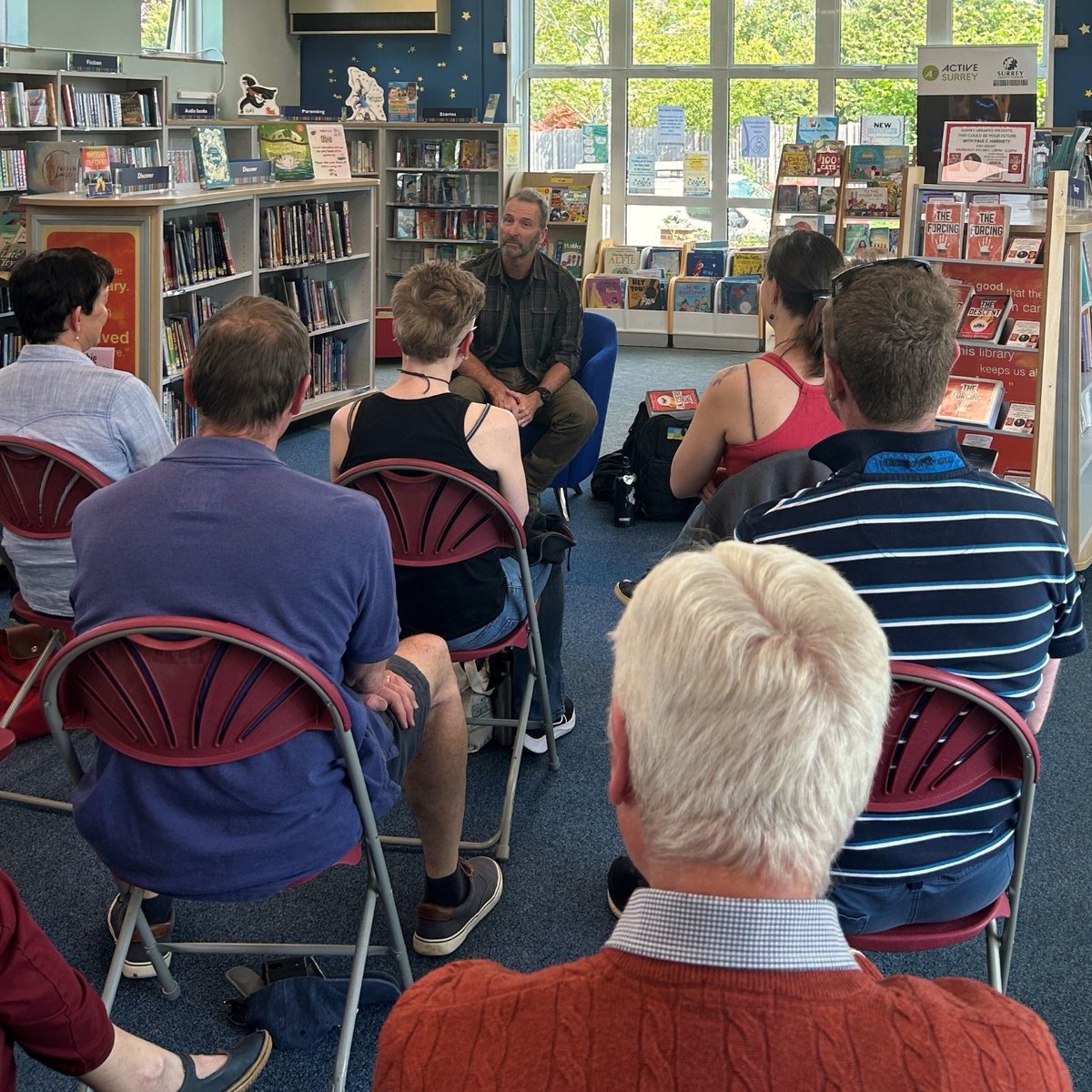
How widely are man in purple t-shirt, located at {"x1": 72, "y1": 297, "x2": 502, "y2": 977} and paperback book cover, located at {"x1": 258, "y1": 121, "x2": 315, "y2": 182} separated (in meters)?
4.86

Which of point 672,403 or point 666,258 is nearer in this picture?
point 672,403

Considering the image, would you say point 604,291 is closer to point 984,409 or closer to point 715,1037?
point 984,409

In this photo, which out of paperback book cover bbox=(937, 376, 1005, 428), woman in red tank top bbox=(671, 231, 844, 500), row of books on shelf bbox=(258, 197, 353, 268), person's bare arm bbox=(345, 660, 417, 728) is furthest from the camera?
row of books on shelf bbox=(258, 197, 353, 268)

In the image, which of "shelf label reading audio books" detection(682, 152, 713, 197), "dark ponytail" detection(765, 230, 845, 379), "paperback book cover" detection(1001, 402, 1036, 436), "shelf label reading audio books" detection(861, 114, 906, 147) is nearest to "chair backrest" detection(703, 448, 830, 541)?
"dark ponytail" detection(765, 230, 845, 379)

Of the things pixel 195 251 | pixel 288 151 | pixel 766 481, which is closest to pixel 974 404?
pixel 766 481

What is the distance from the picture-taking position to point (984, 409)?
145 inches

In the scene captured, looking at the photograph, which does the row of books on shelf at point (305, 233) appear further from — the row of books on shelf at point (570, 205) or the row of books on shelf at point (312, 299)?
the row of books on shelf at point (570, 205)

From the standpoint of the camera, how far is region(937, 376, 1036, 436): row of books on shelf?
145 inches

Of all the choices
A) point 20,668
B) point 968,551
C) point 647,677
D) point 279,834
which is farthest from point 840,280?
point 20,668

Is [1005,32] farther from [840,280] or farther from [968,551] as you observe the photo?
[968,551]

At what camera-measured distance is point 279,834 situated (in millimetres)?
1773

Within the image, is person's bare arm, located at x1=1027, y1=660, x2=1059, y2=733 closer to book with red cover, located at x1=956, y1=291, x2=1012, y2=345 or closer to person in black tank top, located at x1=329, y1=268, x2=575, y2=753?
person in black tank top, located at x1=329, y1=268, x2=575, y2=753

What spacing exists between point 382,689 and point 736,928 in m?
1.21

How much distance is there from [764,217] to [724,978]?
10.3 m
